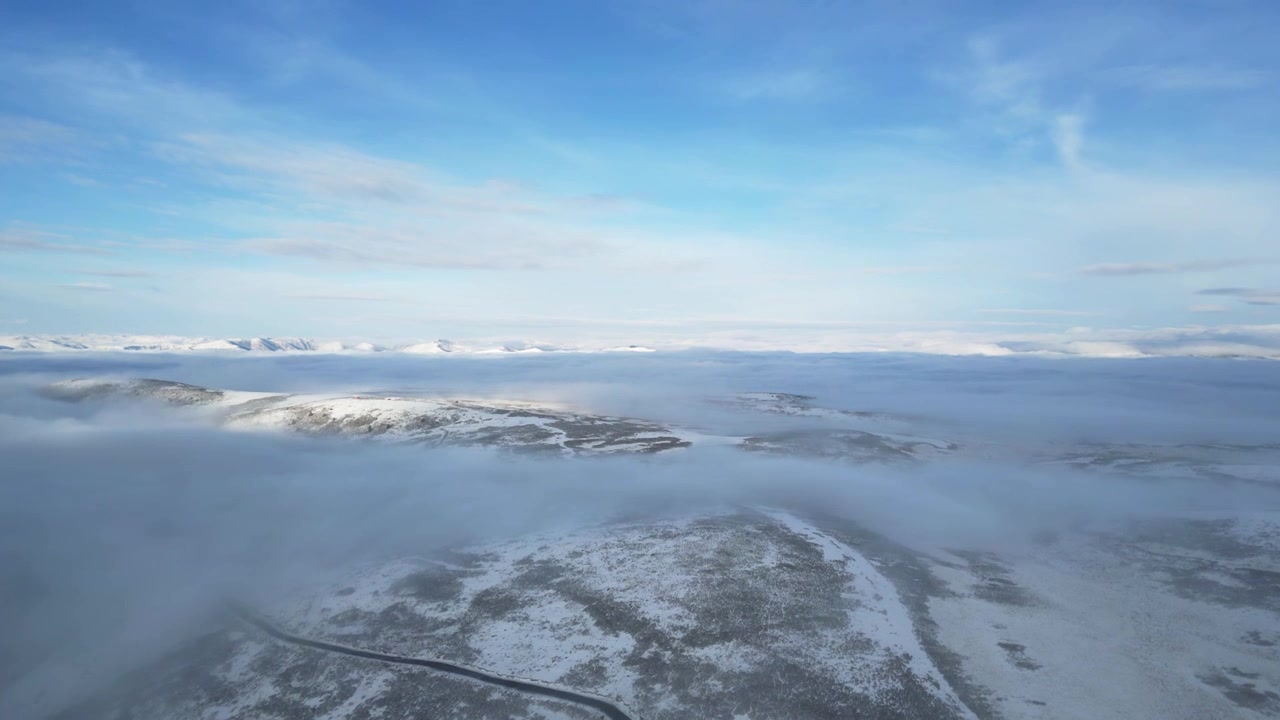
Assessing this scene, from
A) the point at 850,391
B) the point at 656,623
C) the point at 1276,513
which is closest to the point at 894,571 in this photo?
the point at 656,623

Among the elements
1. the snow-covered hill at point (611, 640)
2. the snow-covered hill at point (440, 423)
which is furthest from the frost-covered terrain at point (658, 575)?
the snow-covered hill at point (440, 423)

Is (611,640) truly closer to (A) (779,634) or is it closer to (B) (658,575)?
(A) (779,634)

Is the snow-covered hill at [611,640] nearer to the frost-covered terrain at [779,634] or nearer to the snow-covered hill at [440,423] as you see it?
the frost-covered terrain at [779,634]

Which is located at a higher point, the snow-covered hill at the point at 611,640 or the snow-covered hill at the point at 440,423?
the snow-covered hill at the point at 440,423

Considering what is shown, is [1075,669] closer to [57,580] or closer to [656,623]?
[656,623]

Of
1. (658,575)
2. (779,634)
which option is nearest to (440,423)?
(658,575)

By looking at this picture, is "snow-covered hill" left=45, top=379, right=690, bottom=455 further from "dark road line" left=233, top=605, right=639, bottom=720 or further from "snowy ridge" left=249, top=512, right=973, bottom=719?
"dark road line" left=233, top=605, right=639, bottom=720

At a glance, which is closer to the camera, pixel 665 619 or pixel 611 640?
pixel 611 640

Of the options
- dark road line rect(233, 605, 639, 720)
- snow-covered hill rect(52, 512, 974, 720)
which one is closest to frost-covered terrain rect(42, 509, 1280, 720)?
snow-covered hill rect(52, 512, 974, 720)
